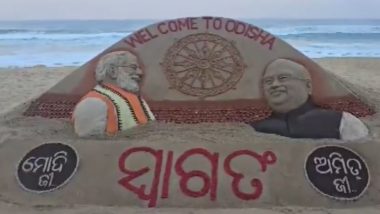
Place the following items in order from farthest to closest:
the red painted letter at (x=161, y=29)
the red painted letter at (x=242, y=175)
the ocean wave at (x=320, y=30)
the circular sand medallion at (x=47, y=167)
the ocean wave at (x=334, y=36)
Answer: the ocean wave at (x=320, y=30), the ocean wave at (x=334, y=36), the red painted letter at (x=161, y=29), the circular sand medallion at (x=47, y=167), the red painted letter at (x=242, y=175)

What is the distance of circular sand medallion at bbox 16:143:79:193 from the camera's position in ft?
12.9

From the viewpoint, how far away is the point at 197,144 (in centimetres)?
406

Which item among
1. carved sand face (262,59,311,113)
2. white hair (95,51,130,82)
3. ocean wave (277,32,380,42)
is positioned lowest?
carved sand face (262,59,311,113)

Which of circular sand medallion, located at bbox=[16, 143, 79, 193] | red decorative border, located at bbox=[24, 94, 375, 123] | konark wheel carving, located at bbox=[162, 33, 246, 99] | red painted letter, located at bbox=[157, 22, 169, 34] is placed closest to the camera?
circular sand medallion, located at bbox=[16, 143, 79, 193]

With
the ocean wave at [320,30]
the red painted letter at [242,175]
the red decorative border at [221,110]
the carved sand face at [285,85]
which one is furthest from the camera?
the ocean wave at [320,30]

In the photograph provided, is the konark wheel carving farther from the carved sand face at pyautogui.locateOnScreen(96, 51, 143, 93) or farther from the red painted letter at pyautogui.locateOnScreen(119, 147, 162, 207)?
the red painted letter at pyautogui.locateOnScreen(119, 147, 162, 207)

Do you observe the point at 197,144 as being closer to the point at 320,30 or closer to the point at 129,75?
A: the point at 129,75

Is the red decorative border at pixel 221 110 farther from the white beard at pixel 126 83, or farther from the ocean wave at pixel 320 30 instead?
the ocean wave at pixel 320 30

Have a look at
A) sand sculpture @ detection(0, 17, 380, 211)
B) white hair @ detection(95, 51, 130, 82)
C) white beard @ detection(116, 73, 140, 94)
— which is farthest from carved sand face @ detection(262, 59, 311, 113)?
white hair @ detection(95, 51, 130, 82)

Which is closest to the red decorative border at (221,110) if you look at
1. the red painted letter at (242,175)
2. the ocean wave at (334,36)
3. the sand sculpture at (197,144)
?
the sand sculpture at (197,144)

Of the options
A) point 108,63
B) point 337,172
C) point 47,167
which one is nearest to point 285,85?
point 337,172

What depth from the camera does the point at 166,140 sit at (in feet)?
13.5

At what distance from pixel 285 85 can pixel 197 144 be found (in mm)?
843

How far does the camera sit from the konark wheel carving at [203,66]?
4633mm
